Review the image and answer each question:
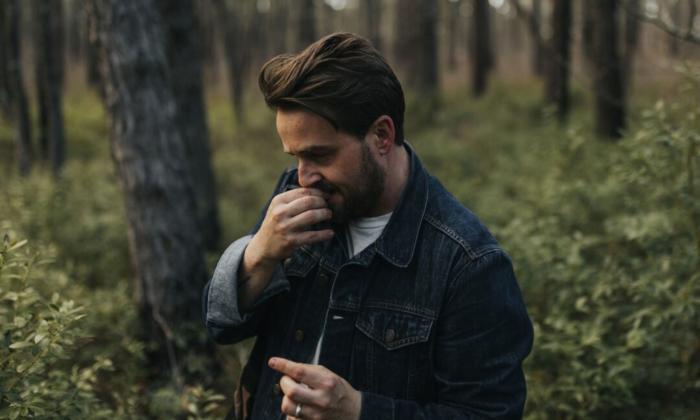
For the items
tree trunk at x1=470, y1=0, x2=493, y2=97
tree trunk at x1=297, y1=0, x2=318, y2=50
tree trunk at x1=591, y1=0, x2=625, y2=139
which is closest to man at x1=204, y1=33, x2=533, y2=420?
tree trunk at x1=591, y1=0, x2=625, y2=139

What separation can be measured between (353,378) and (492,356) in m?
0.50

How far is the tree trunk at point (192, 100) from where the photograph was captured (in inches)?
285

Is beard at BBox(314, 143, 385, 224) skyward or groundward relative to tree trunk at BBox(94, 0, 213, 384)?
skyward

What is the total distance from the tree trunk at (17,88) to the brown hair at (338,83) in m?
8.30

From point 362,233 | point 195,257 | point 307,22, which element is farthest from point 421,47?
point 362,233

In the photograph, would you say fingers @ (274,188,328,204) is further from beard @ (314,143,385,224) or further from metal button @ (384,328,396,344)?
metal button @ (384,328,396,344)

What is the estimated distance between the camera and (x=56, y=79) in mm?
10102

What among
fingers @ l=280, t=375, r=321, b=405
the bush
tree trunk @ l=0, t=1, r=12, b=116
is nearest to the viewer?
fingers @ l=280, t=375, r=321, b=405

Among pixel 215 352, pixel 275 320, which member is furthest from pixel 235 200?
pixel 275 320

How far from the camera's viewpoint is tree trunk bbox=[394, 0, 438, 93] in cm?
1720

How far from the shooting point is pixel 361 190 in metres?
2.23

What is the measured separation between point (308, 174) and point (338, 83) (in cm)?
34

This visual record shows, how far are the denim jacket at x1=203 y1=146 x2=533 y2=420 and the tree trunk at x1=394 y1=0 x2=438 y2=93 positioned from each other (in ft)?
49.3

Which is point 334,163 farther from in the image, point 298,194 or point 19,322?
point 19,322
